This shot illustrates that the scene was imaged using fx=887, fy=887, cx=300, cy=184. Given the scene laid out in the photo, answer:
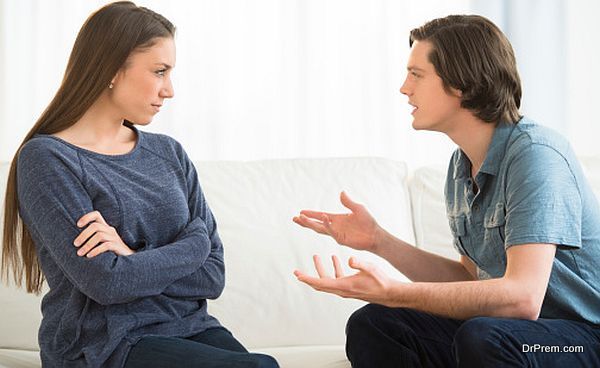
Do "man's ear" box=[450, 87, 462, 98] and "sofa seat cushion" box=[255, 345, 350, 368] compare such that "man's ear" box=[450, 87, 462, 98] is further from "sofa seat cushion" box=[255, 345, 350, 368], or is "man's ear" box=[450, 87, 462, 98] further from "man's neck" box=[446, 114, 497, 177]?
"sofa seat cushion" box=[255, 345, 350, 368]

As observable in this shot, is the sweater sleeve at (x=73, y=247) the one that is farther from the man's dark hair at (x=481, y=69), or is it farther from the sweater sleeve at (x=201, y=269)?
the man's dark hair at (x=481, y=69)

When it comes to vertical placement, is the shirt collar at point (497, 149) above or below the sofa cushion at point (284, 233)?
A: above

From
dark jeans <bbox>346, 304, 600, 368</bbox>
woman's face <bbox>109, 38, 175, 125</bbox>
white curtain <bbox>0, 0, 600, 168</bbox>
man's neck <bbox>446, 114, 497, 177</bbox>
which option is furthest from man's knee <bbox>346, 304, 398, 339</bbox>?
white curtain <bbox>0, 0, 600, 168</bbox>

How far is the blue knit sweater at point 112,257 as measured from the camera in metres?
1.81

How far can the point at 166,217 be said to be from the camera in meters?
2.00

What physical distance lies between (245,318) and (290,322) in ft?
0.41

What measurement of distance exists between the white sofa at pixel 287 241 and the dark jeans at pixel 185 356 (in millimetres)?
473

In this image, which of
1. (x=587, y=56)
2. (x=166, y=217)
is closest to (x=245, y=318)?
(x=166, y=217)

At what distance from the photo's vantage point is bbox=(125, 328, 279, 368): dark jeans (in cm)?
175

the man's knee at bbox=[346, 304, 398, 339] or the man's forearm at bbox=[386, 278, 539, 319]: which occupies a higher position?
the man's forearm at bbox=[386, 278, 539, 319]

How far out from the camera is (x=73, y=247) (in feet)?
5.90

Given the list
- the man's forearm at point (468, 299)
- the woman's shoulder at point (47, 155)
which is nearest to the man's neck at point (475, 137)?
the man's forearm at point (468, 299)

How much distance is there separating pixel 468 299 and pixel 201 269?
0.61 meters

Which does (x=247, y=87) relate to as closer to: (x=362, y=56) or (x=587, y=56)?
(x=362, y=56)
